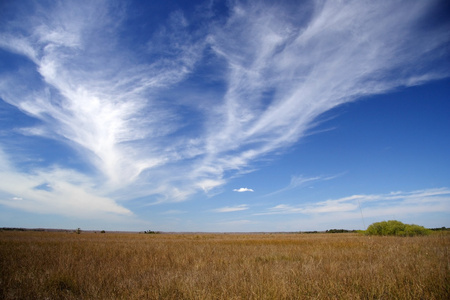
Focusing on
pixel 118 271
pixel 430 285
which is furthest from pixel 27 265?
pixel 430 285

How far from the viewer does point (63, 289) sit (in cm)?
462

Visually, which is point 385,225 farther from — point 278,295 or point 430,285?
point 278,295

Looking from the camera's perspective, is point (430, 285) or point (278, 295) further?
point (430, 285)

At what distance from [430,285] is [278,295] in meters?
3.06

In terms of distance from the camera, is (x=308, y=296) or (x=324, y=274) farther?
(x=324, y=274)

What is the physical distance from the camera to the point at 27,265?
261 inches

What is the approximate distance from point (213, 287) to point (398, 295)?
3350 millimetres

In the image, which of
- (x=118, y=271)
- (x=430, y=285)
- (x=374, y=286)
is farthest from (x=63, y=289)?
(x=430, y=285)

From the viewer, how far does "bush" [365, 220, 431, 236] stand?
20188 millimetres

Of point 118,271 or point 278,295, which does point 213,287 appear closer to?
point 278,295

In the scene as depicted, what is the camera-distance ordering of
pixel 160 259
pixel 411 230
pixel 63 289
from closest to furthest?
1. pixel 63 289
2. pixel 160 259
3. pixel 411 230

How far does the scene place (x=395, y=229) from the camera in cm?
2147

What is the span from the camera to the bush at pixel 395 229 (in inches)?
795

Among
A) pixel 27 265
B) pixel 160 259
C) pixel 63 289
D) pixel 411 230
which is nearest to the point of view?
pixel 63 289
